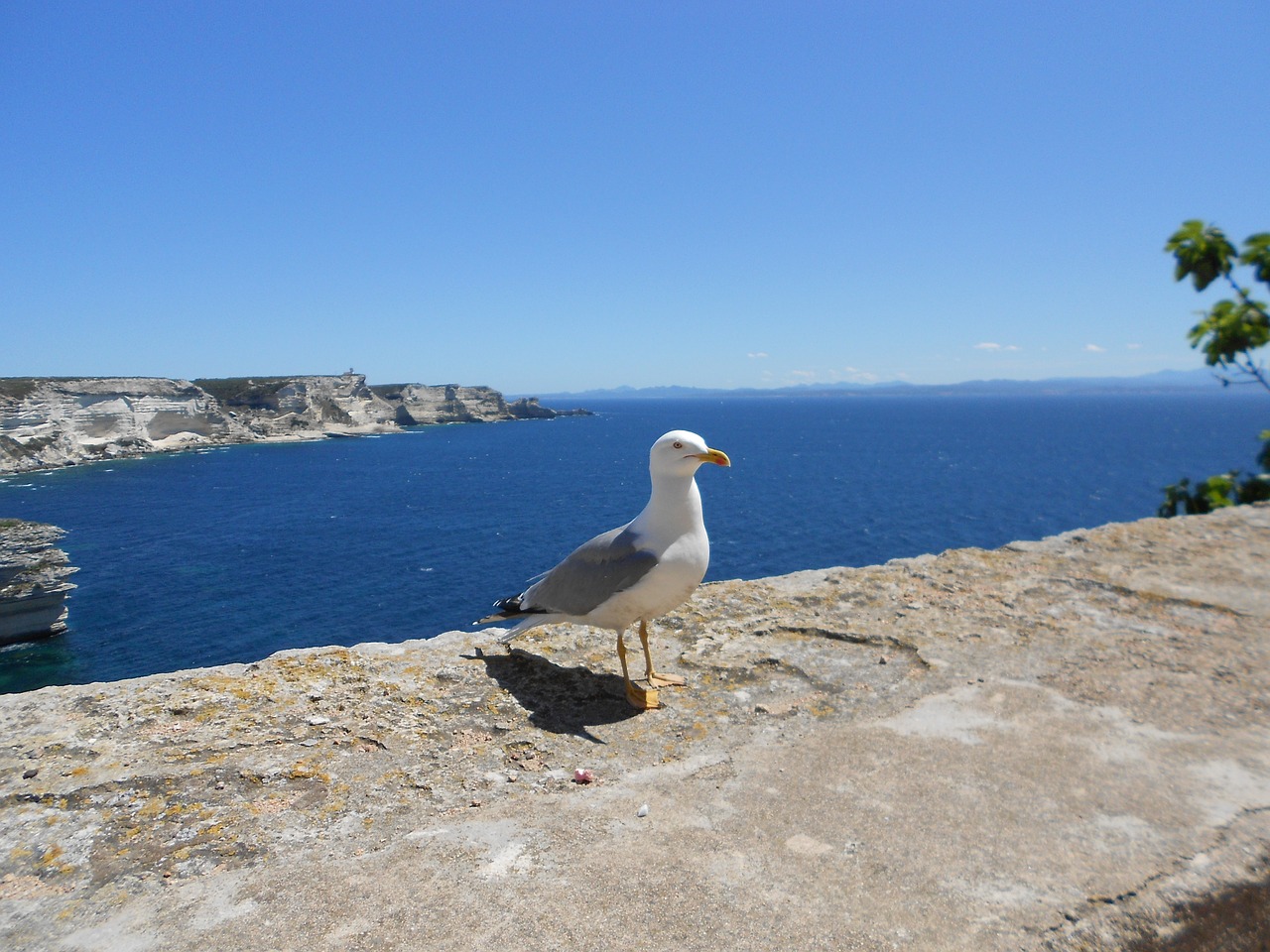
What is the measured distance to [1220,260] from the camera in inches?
626

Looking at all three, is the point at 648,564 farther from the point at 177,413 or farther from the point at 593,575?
the point at 177,413

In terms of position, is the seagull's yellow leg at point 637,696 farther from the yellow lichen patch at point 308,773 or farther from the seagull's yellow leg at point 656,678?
the yellow lichen patch at point 308,773

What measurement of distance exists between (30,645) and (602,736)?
34353 mm

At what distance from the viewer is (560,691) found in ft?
15.2

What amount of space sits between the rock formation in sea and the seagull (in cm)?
3253

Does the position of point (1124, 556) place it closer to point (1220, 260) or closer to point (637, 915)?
point (637, 915)

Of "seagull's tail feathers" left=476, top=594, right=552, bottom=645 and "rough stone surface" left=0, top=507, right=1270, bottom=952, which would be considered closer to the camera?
"rough stone surface" left=0, top=507, right=1270, bottom=952

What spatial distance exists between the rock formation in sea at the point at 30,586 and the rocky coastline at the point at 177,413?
58521mm

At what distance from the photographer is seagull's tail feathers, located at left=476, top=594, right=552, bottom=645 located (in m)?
4.71

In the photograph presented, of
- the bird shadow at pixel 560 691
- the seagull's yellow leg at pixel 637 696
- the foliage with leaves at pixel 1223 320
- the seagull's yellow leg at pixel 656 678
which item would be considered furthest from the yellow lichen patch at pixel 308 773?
the foliage with leaves at pixel 1223 320

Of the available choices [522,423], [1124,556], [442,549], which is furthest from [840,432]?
[1124,556]

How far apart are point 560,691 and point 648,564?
1.05 m

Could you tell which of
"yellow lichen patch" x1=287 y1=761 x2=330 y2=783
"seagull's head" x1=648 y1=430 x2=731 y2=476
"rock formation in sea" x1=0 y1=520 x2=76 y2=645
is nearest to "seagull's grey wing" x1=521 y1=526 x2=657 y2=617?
"seagull's head" x1=648 y1=430 x2=731 y2=476

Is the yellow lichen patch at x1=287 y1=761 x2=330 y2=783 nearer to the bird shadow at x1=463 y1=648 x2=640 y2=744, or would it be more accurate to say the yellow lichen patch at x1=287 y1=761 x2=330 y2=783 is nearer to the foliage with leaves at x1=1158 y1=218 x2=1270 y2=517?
the bird shadow at x1=463 y1=648 x2=640 y2=744
